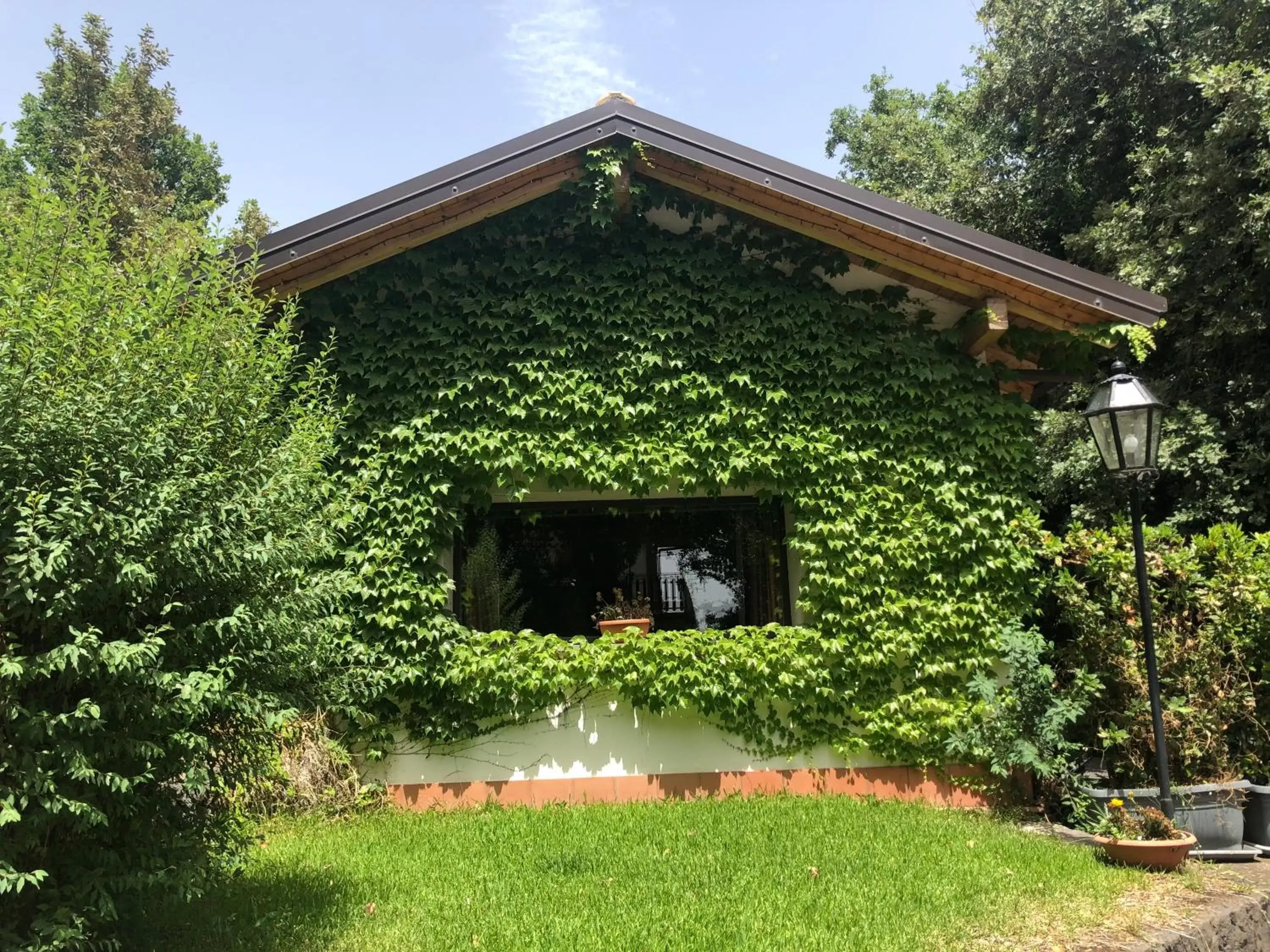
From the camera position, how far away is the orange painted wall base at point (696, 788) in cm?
668

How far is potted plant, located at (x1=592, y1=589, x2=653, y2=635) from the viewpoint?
276 inches

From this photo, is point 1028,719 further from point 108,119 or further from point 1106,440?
point 108,119

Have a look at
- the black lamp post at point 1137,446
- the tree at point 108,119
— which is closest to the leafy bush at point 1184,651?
the black lamp post at point 1137,446

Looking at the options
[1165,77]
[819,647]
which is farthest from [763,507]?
[1165,77]

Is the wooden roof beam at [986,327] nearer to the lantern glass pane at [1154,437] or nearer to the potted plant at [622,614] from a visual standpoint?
the lantern glass pane at [1154,437]

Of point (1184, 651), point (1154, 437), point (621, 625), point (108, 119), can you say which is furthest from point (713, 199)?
point (108, 119)

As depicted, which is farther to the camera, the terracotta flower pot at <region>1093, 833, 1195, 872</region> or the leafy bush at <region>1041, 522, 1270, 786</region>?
the leafy bush at <region>1041, 522, 1270, 786</region>

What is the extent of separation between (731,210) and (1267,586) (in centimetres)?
537

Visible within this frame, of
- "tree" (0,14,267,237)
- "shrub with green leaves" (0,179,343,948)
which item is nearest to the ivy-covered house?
"shrub with green leaves" (0,179,343,948)

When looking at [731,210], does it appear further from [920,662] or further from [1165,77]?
[1165,77]

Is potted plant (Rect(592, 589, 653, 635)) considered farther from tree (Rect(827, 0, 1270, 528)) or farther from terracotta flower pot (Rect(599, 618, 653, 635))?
tree (Rect(827, 0, 1270, 528))

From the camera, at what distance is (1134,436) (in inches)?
223

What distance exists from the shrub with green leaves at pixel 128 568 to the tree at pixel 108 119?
59.1 ft

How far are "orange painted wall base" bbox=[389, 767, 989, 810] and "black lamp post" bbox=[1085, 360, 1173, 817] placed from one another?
5.81 ft
